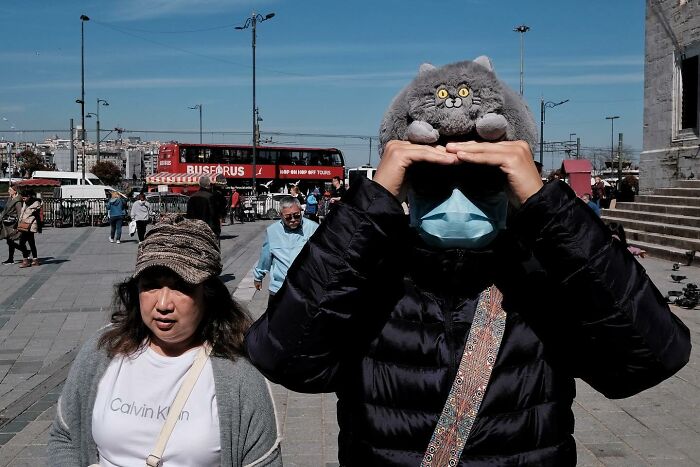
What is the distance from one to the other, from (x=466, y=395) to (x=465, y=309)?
Answer: 207 millimetres

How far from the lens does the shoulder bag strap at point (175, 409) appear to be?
2.14 meters

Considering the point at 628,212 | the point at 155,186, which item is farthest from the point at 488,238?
the point at 155,186

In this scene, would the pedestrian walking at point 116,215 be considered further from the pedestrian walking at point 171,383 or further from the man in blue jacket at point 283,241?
the pedestrian walking at point 171,383

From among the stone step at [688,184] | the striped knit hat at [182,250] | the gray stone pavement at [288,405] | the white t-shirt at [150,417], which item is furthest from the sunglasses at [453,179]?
the stone step at [688,184]

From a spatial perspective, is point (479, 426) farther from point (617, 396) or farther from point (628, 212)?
point (628, 212)

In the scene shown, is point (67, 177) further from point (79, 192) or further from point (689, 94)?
point (689, 94)

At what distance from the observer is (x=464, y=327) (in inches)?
70.1

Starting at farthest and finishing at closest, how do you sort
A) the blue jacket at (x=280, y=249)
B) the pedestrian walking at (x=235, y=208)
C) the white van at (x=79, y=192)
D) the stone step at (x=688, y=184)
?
the white van at (x=79, y=192), the pedestrian walking at (x=235, y=208), the stone step at (x=688, y=184), the blue jacket at (x=280, y=249)

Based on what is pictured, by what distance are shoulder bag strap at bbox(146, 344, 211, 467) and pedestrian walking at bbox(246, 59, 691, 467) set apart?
1.54ft

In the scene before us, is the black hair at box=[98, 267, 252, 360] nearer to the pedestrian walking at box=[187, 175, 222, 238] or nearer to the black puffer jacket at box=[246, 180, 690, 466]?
the black puffer jacket at box=[246, 180, 690, 466]

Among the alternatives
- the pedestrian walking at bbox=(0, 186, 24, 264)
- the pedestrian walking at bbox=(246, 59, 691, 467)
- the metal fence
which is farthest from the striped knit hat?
the metal fence

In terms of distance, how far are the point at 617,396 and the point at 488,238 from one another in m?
0.49

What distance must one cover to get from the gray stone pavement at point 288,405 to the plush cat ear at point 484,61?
2515 millimetres

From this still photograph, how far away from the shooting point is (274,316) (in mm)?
1779
